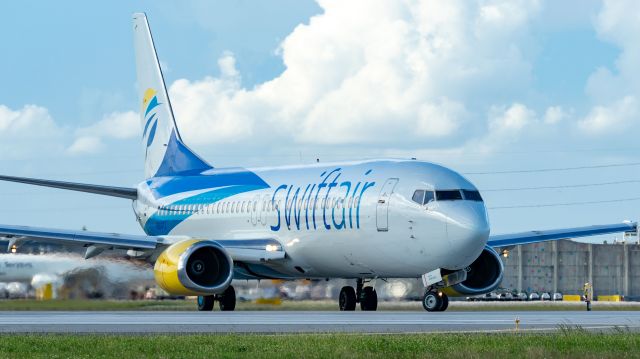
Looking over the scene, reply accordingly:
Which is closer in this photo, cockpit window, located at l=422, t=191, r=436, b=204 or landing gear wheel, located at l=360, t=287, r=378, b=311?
cockpit window, located at l=422, t=191, r=436, b=204

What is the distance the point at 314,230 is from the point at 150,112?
1511 centimetres

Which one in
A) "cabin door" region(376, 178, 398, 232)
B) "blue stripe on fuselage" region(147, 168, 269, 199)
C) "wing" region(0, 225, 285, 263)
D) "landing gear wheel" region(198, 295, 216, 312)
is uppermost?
"blue stripe on fuselage" region(147, 168, 269, 199)

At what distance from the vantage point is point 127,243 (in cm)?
4044

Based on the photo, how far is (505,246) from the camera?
41188mm

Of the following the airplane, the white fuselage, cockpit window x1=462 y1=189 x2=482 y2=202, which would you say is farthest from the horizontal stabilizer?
cockpit window x1=462 y1=189 x2=482 y2=202

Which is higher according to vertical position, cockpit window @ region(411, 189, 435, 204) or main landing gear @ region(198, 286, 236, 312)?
cockpit window @ region(411, 189, 435, 204)

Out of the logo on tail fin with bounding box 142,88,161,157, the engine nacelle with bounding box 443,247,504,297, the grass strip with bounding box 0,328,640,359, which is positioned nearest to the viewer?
the grass strip with bounding box 0,328,640,359

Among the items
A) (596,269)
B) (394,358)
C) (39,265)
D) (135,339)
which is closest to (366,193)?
(39,265)

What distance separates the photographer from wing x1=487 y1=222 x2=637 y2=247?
1622 inches

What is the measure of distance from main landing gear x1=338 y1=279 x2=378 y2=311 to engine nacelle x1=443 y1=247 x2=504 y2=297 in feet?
10.1

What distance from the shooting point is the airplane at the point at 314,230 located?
34.4m

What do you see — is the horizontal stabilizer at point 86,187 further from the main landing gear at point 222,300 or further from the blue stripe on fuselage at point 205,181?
the main landing gear at point 222,300

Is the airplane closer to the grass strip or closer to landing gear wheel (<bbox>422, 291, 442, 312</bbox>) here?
landing gear wheel (<bbox>422, 291, 442, 312</bbox>)

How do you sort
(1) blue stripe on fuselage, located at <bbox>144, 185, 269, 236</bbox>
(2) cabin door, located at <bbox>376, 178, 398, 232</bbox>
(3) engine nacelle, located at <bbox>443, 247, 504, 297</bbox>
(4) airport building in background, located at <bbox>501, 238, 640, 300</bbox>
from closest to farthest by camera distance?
(2) cabin door, located at <bbox>376, 178, 398, 232</bbox>
(3) engine nacelle, located at <bbox>443, 247, 504, 297</bbox>
(1) blue stripe on fuselage, located at <bbox>144, 185, 269, 236</bbox>
(4) airport building in background, located at <bbox>501, 238, 640, 300</bbox>
